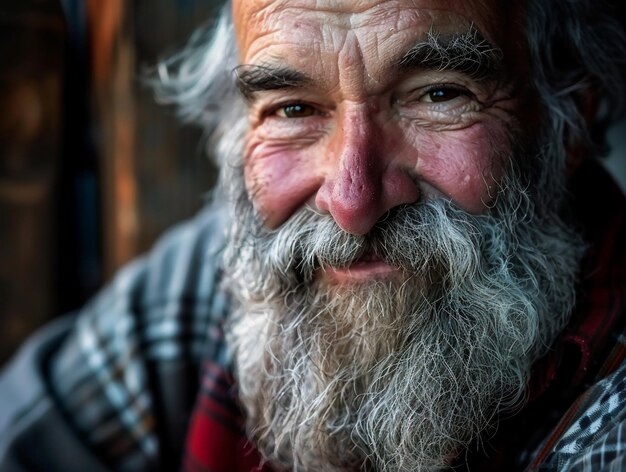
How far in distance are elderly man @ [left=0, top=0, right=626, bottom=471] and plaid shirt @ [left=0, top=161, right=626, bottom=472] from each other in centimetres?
1

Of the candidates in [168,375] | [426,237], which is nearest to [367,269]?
[426,237]

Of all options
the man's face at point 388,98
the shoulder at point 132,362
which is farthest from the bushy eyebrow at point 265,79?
the shoulder at point 132,362

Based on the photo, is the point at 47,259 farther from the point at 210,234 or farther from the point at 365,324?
the point at 365,324

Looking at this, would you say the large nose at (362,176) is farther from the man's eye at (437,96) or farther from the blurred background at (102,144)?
the blurred background at (102,144)

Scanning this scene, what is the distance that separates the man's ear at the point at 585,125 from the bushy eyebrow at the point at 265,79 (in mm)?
554

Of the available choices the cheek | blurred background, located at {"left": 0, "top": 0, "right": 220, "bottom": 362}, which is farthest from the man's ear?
blurred background, located at {"left": 0, "top": 0, "right": 220, "bottom": 362}

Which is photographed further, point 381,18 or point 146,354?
point 146,354

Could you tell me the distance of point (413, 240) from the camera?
124cm

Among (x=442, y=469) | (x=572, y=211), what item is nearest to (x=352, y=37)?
(x=572, y=211)

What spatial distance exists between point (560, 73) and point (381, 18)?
17.7 inches

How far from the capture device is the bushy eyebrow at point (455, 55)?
124 centimetres

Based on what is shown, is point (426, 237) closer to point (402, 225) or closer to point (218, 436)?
point (402, 225)

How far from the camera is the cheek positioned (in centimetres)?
127

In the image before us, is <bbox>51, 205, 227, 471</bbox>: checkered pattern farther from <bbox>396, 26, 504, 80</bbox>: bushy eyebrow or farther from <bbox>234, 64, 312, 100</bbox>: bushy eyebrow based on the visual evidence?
<bbox>396, 26, 504, 80</bbox>: bushy eyebrow
